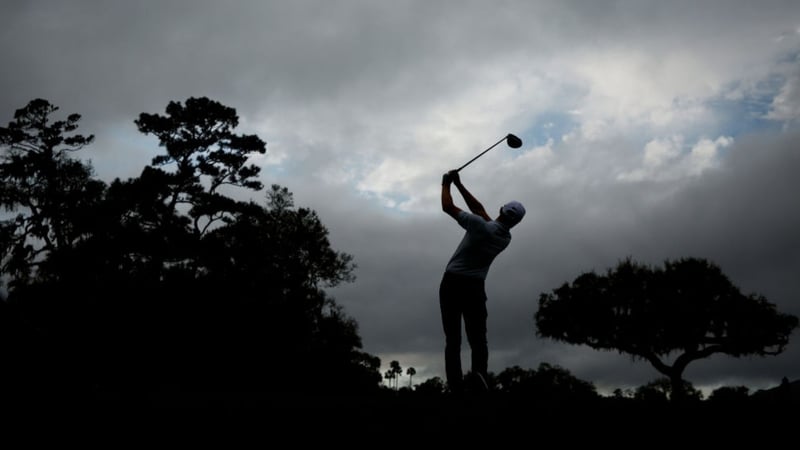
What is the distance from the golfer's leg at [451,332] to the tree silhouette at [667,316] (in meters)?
29.6

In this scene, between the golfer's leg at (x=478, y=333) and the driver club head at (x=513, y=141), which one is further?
the driver club head at (x=513, y=141)

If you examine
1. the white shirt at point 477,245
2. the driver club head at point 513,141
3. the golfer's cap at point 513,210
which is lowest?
the white shirt at point 477,245

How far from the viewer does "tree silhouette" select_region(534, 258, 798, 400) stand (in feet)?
115

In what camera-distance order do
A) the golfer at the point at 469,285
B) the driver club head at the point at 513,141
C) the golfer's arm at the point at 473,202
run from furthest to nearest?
the driver club head at the point at 513,141
the golfer's arm at the point at 473,202
the golfer at the point at 469,285

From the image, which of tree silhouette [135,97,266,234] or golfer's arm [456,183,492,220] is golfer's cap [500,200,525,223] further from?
tree silhouette [135,97,266,234]

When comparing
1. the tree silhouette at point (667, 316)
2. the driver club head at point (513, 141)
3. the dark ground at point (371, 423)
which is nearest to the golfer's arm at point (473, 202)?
the driver club head at point (513, 141)

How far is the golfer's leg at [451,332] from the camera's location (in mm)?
8141

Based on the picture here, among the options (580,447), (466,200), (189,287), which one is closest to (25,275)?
(189,287)

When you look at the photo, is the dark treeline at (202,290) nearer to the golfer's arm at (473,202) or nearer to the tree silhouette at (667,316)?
the tree silhouette at (667,316)

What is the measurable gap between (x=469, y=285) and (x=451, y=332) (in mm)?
666

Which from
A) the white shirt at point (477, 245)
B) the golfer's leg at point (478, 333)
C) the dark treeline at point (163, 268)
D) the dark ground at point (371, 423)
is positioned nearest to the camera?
the dark ground at point (371, 423)

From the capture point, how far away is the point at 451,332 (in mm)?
8164

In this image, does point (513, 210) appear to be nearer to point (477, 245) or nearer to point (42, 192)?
point (477, 245)

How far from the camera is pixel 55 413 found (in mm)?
4293
